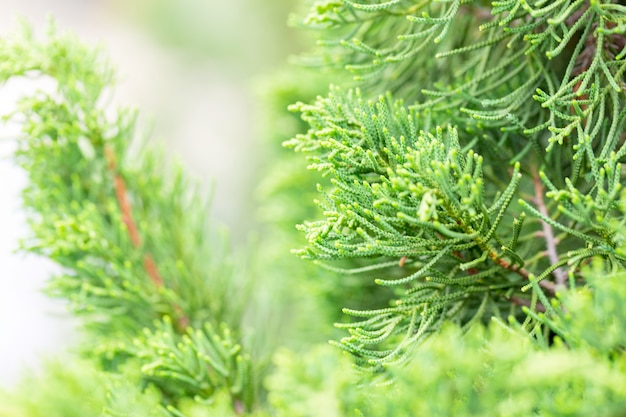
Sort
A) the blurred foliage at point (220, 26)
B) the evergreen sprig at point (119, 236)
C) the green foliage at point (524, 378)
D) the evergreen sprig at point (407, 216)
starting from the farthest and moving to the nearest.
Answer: the blurred foliage at point (220, 26) < the evergreen sprig at point (119, 236) < the evergreen sprig at point (407, 216) < the green foliage at point (524, 378)

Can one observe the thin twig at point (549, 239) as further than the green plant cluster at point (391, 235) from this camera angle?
Yes

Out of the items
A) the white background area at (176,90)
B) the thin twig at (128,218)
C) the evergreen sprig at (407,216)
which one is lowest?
the evergreen sprig at (407,216)

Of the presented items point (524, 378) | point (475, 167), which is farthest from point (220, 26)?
point (524, 378)

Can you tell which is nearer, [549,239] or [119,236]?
[549,239]

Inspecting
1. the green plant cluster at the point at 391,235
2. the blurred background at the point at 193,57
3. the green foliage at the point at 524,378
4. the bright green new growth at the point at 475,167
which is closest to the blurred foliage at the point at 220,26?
the blurred background at the point at 193,57

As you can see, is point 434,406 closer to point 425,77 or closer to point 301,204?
point 425,77

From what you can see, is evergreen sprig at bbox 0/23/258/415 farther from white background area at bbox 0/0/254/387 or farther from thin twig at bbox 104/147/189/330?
white background area at bbox 0/0/254/387

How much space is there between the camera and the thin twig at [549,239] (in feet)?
1.52

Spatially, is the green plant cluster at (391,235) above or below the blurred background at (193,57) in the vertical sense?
below

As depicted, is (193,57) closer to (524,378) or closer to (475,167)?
(475,167)

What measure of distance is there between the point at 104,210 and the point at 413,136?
402mm

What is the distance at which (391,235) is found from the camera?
0.42m

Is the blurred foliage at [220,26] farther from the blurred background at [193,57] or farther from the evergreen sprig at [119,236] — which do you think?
the evergreen sprig at [119,236]

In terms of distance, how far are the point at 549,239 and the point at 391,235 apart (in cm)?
16
